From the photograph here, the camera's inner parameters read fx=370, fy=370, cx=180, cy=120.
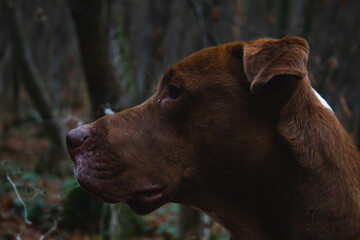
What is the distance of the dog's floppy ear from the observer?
2.03m

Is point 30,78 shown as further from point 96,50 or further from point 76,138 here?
point 76,138

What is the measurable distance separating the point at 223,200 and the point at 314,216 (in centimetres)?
60

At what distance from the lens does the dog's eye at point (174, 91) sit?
8.21ft

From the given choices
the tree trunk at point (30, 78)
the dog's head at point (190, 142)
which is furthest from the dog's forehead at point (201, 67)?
the tree trunk at point (30, 78)

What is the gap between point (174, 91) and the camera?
253 centimetres

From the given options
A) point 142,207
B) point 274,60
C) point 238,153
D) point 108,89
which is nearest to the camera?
point 274,60

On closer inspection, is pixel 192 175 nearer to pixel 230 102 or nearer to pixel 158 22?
pixel 230 102

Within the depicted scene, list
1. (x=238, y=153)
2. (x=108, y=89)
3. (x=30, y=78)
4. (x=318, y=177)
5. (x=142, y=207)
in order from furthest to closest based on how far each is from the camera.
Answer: (x=30, y=78)
(x=108, y=89)
(x=142, y=207)
(x=238, y=153)
(x=318, y=177)

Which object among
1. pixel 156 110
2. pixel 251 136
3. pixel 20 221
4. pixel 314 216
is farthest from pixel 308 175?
pixel 20 221

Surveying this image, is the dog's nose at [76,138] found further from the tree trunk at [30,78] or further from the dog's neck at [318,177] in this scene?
the tree trunk at [30,78]

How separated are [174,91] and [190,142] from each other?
0.37m

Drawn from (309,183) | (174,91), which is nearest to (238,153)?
(309,183)

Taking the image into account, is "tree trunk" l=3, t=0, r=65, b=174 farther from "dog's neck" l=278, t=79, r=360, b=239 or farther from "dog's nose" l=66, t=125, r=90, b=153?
"dog's neck" l=278, t=79, r=360, b=239

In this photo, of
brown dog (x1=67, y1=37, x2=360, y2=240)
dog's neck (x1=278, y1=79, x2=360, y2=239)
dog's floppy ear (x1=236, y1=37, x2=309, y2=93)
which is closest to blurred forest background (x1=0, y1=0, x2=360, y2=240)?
brown dog (x1=67, y1=37, x2=360, y2=240)
